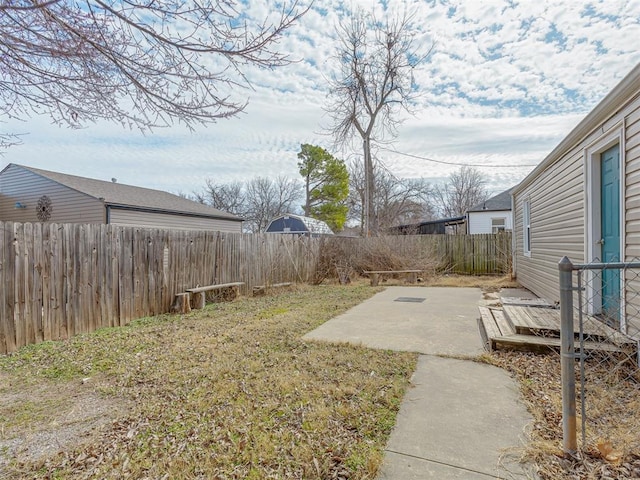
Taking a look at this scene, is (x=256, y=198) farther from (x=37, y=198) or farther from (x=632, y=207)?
(x=632, y=207)

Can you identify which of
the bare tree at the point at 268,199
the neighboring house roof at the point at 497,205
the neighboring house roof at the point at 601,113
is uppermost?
the bare tree at the point at 268,199

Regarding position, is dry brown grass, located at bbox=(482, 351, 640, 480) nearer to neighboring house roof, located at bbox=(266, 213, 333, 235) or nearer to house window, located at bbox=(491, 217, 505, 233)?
house window, located at bbox=(491, 217, 505, 233)

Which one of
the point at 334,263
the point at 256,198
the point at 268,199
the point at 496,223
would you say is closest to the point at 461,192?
the point at 496,223

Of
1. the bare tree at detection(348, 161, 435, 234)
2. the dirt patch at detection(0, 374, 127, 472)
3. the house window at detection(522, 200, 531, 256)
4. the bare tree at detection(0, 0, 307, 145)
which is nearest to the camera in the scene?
the dirt patch at detection(0, 374, 127, 472)

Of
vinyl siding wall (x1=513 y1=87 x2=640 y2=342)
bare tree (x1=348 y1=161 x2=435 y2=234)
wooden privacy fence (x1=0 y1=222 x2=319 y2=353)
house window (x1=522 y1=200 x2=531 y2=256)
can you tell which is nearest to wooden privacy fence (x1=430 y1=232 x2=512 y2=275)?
vinyl siding wall (x1=513 y1=87 x2=640 y2=342)

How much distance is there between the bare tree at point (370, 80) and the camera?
45.4ft

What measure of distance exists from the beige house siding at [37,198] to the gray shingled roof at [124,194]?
25 centimetres

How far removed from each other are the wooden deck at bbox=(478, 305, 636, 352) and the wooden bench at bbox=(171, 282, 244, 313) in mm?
5017

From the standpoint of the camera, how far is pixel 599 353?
312cm

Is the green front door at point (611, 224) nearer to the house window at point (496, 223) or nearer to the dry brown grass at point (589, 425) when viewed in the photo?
the dry brown grass at point (589, 425)

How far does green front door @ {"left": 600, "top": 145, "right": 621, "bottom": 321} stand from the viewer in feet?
11.5

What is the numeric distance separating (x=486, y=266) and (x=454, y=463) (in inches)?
473

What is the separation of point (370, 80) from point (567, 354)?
15285 mm

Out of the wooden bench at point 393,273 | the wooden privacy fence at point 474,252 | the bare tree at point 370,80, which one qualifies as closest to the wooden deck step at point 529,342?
the wooden bench at point 393,273
